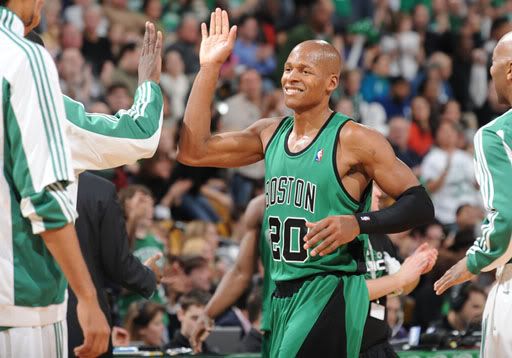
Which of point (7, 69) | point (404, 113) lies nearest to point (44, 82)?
point (7, 69)

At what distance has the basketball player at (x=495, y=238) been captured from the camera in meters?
4.80

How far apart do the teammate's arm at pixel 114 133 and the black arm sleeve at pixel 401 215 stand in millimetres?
1158

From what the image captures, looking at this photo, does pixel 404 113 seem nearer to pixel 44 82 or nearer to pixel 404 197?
pixel 404 197

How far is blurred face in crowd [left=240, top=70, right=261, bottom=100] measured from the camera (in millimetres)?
13141

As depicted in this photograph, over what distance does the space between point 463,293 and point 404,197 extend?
3948mm

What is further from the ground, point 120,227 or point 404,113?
point 404,113

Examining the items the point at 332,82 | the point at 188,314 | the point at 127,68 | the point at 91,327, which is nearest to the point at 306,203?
the point at 332,82

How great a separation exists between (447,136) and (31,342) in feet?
33.9

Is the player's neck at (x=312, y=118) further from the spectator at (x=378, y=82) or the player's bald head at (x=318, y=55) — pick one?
the spectator at (x=378, y=82)

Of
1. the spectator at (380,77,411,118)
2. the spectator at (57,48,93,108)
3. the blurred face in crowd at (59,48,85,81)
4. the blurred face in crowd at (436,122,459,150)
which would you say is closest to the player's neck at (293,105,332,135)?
the spectator at (57,48,93,108)

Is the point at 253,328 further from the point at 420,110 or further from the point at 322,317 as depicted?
the point at 420,110

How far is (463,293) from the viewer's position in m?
8.94

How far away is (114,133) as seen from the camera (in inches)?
171

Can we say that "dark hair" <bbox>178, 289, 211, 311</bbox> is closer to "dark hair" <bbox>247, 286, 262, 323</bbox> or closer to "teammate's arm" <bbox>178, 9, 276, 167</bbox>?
"dark hair" <bbox>247, 286, 262, 323</bbox>
